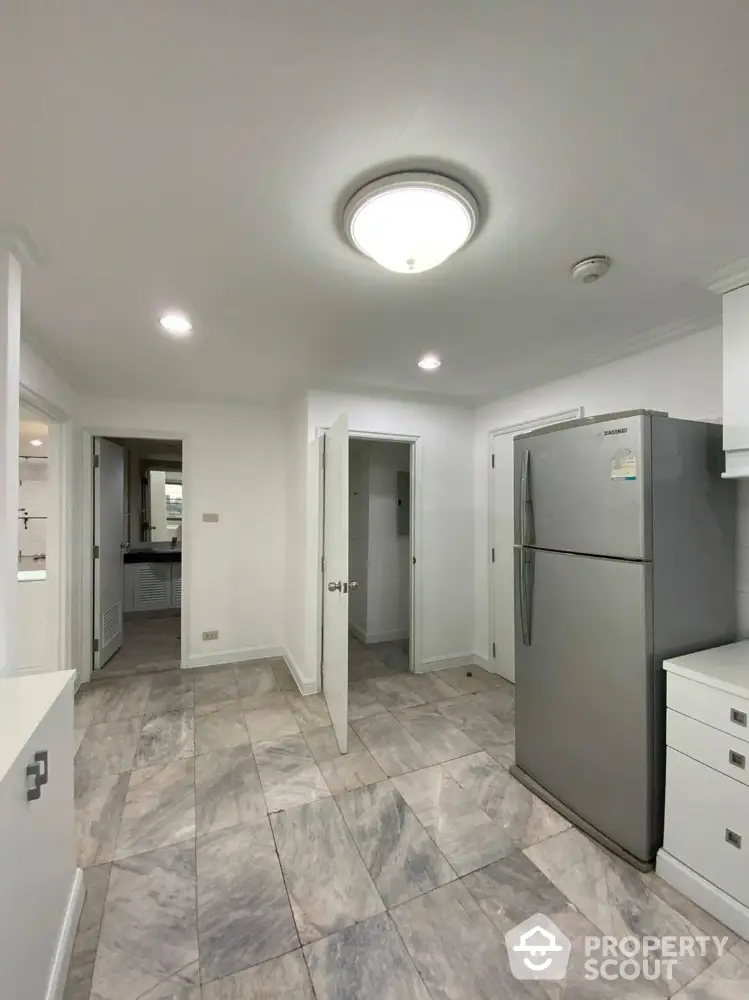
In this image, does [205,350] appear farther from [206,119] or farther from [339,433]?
[206,119]

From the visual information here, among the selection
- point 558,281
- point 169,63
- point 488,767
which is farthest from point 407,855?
point 169,63

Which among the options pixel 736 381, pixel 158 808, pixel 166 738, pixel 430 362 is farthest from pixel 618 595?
pixel 166 738

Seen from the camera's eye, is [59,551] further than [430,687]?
No

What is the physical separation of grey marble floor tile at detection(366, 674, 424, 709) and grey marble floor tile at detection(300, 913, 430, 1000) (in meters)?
1.61

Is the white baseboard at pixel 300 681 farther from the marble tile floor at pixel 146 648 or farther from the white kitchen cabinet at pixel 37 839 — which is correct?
the white kitchen cabinet at pixel 37 839

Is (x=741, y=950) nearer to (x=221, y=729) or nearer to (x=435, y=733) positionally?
(x=435, y=733)

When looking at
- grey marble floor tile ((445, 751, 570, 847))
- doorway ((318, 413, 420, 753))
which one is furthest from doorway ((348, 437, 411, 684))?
grey marble floor tile ((445, 751, 570, 847))

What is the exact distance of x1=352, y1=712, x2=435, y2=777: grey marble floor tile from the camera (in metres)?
2.32

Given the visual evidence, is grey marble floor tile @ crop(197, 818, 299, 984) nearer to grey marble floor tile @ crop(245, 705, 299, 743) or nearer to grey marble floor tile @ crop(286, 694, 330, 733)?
grey marble floor tile @ crop(245, 705, 299, 743)

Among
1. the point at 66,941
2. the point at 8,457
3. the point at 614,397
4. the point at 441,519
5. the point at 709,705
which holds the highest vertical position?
the point at 614,397

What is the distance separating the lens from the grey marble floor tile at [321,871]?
1454 millimetres

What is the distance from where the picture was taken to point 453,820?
6.27 feet

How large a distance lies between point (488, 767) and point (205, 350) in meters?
2.93

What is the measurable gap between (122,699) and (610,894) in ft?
10.4
